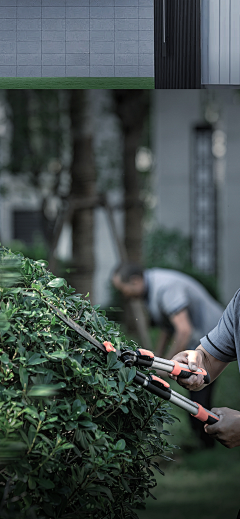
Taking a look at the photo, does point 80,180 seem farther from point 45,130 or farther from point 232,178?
point 232,178

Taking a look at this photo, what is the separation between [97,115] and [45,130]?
384 mm

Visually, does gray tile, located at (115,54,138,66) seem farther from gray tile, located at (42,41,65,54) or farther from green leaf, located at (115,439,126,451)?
green leaf, located at (115,439,126,451)

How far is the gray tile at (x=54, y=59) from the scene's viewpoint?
4148mm

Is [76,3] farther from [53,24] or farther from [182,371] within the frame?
[182,371]

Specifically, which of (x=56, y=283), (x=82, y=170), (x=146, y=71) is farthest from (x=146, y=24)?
(x=56, y=283)

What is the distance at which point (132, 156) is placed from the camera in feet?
11.0

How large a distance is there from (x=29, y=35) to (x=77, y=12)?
1.54ft

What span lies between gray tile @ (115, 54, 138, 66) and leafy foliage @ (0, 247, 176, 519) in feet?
10.6

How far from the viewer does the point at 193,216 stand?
3387 mm

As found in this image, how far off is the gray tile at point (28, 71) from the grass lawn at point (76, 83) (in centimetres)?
15

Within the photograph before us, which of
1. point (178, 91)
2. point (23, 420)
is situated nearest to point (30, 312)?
point (23, 420)

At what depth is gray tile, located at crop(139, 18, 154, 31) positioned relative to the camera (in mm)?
4102

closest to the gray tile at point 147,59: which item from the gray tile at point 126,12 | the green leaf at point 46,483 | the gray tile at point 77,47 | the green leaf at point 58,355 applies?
→ the gray tile at point 126,12

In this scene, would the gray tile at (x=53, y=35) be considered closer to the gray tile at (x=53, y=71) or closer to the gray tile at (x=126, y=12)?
the gray tile at (x=53, y=71)
